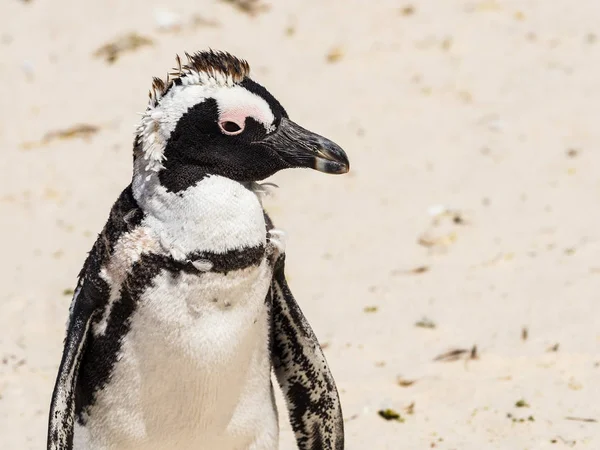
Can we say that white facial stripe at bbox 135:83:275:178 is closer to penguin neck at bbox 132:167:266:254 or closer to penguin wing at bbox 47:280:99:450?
penguin neck at bbox 132:167:266:254

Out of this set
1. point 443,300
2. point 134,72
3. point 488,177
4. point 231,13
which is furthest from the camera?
point 231,13

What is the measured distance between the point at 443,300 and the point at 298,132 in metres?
1.76

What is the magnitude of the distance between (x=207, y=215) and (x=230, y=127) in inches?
7.7

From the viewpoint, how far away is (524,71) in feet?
17.9

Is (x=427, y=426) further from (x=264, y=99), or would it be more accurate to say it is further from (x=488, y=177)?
(x=488, y=177)

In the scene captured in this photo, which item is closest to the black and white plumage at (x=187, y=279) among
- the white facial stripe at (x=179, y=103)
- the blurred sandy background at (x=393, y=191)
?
the white facial stripe at (x=179, y=103)

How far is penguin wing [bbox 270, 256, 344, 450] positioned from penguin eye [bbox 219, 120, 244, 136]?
393 millimetres

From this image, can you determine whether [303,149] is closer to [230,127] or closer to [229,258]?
[230,127]

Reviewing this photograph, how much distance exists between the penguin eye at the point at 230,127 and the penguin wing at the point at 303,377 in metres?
0.39

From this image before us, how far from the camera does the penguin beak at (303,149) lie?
2.06 meters

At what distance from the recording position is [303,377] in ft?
7.84

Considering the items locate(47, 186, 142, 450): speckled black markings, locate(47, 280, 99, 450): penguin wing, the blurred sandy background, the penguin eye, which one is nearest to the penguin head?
the penguin eye

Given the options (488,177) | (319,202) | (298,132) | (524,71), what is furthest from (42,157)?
(298,132)

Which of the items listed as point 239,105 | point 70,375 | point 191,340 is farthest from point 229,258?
point 70,375
